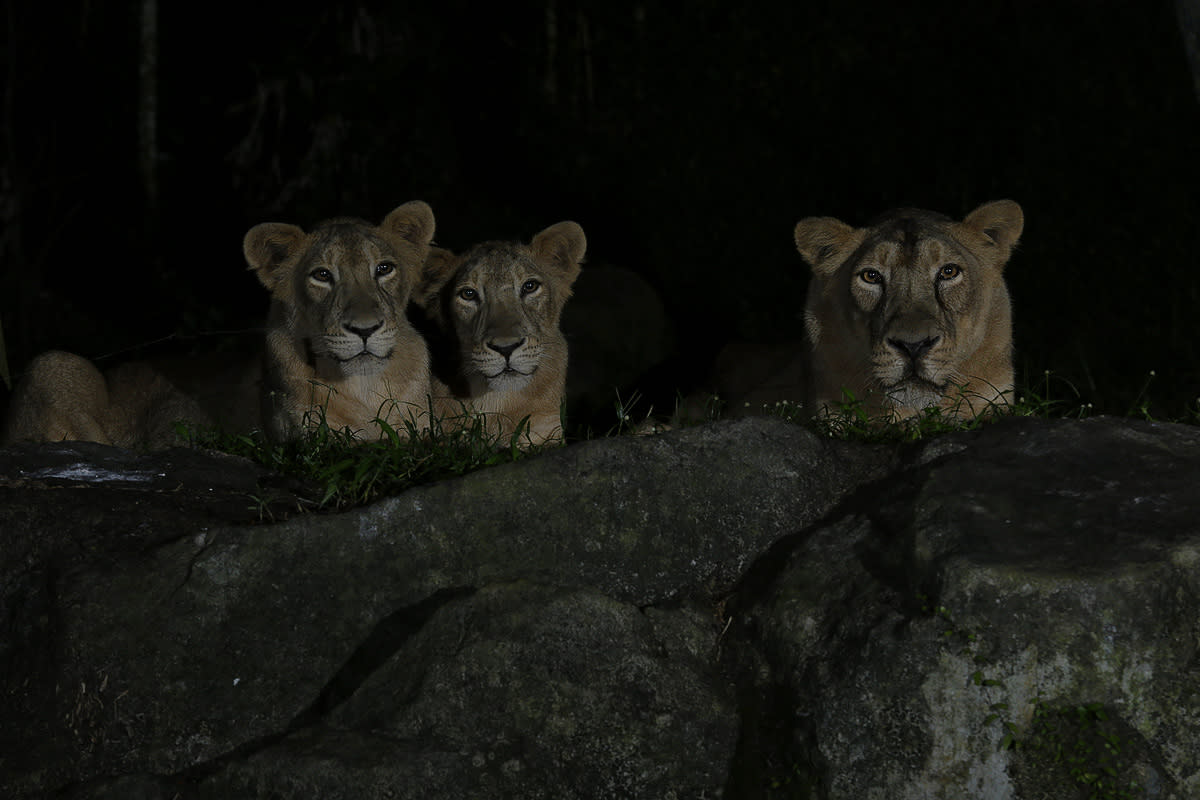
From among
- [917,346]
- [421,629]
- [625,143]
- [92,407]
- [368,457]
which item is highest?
[917,346]

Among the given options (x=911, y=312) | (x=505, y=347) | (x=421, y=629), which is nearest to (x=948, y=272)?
(x=911, y=312)

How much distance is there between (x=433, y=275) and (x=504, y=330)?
0.76 m

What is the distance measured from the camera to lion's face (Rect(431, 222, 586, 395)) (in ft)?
19.0

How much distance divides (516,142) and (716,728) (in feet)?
32.5

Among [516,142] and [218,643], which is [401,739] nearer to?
[218,643]

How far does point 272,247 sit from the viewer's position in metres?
6.07

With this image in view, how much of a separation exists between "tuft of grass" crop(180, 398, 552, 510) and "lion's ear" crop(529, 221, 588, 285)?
→ 116 centimetres

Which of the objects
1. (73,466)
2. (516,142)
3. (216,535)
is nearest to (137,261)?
(516,142)

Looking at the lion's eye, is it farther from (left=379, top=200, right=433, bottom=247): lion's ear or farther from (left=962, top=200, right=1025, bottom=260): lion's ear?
(left=379, top=200, right=433, bottom=247): lion's ear

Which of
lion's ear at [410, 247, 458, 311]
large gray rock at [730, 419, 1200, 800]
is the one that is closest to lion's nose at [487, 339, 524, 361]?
lion's ear at [410, 247, 458, 311]

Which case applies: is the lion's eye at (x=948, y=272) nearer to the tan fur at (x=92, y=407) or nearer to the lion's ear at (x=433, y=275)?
the lion's ear at (x=433, y=275)

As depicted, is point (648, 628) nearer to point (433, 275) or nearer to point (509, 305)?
point (509, 305)

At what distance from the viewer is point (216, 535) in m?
4.07

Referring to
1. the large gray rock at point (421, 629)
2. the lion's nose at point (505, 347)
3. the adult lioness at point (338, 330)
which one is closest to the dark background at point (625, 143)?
the adult lioness at point (338, 330)
